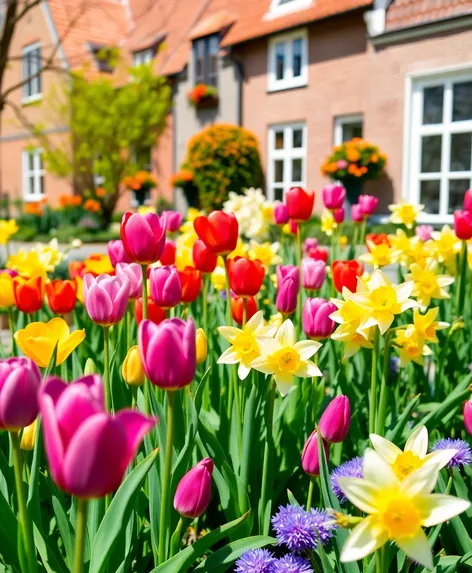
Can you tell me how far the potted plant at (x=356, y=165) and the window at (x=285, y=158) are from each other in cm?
168

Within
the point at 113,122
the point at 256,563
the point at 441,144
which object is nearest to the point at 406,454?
the point at 256,563

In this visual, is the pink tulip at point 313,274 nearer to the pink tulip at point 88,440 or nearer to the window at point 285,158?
the pink tulip at point 88,440

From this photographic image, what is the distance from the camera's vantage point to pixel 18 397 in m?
0.73

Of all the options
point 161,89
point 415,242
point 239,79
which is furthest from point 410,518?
point 161,89

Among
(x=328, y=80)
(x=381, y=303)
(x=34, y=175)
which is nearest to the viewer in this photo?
(x=381, y=303)

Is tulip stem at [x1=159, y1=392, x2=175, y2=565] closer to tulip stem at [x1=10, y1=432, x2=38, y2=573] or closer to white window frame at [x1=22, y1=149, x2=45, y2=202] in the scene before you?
tulip stem at [x1=10, y1=432, x2=38, y2=573]

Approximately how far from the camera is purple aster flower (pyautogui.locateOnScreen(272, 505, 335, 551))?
104cm

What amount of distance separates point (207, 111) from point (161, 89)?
1488mm

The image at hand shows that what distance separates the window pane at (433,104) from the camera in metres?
9.34

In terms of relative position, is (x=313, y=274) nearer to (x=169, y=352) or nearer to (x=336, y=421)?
(x=336, y=421)

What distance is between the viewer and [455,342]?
6.62ft

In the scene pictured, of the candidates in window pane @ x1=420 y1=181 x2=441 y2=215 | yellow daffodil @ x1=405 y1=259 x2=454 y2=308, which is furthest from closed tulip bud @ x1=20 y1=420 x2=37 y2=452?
window pane @ x1=420 y1=181 x2=441 y2=215

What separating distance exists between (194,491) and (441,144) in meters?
9.30

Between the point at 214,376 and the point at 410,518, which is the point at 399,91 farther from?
the point at 410,518
